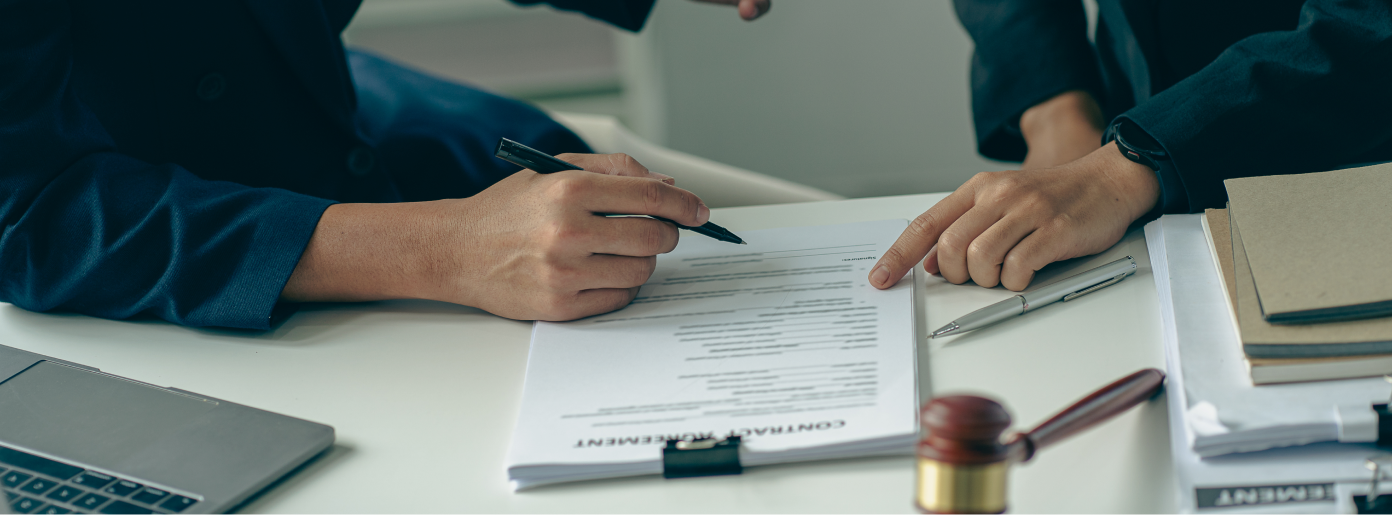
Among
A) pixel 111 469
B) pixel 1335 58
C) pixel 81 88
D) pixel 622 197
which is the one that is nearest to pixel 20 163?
pixel 81 88

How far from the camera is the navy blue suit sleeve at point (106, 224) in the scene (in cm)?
74

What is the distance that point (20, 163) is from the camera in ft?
2.48

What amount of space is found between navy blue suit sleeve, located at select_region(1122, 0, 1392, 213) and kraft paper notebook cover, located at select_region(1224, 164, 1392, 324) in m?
0.09

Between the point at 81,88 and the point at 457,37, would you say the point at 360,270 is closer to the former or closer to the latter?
the point at 81,88

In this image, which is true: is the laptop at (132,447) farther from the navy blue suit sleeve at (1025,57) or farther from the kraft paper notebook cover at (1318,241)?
the navy blue suit sleeve at (1025,57)

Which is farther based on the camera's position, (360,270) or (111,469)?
(360,270)

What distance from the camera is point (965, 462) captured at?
1.01ft

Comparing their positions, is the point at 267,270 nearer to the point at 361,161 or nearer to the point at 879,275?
the point at 361,161

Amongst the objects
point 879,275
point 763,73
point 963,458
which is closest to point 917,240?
point 879,275

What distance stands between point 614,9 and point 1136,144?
0.81 metres

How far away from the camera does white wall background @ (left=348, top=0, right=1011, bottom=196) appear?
252 centimetres

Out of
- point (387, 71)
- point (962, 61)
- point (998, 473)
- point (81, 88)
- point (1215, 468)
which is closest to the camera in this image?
point (998, 473)

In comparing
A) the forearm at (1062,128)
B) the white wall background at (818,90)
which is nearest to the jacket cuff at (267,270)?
the forearm at (1062,128)

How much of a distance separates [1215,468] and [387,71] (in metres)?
1.23
